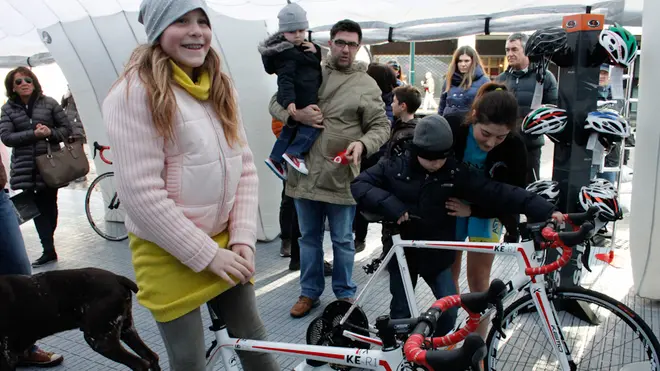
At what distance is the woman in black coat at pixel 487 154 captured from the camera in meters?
2.49

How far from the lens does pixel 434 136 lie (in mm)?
2373

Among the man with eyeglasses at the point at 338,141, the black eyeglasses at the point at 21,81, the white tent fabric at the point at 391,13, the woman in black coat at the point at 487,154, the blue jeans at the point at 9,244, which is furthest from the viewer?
the black eyeglasses at the point at 21,81

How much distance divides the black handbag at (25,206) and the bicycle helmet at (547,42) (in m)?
4.21

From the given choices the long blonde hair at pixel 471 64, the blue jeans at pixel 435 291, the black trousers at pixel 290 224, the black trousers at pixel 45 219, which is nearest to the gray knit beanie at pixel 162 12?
the blue jeans at pixel 435 291

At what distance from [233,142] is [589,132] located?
7.72 feet

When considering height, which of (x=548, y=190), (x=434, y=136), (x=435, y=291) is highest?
(x=434, y=136)

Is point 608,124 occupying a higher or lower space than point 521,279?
higher

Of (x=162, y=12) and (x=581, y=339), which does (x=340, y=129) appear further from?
(x=162, y=12)

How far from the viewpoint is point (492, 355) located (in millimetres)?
2531

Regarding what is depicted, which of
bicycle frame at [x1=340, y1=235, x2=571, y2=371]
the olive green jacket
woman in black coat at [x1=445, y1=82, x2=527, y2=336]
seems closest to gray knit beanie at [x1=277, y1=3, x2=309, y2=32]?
the olive green jacket

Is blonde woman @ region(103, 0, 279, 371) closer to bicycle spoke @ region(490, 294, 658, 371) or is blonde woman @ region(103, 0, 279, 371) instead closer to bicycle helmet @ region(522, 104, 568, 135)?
bicycle spoke @ region(490, 294, 658, 371)

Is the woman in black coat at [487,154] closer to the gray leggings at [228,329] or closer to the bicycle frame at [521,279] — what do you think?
the bicycle frame at [521,279]

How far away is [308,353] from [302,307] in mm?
2025

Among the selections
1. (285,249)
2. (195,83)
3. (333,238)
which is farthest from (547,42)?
(285,249)
